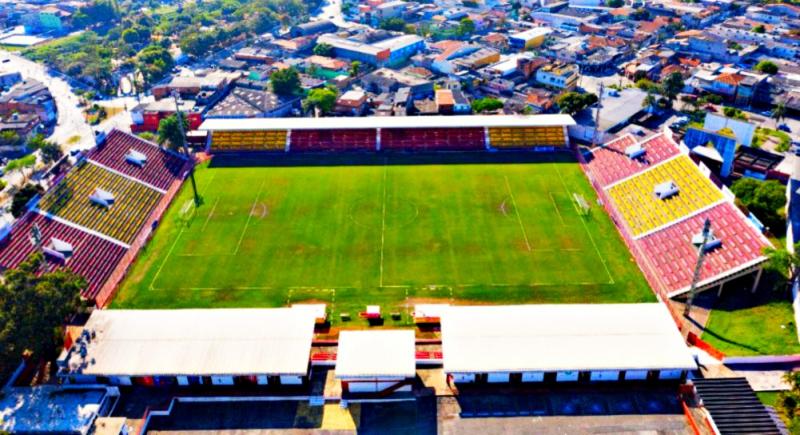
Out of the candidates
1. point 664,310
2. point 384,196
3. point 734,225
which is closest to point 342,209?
point 384,196

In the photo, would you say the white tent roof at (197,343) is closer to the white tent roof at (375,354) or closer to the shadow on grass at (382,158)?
the white tent roof at (375,354)

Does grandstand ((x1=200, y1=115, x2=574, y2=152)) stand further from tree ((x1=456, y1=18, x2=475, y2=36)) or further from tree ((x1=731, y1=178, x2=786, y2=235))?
tree ((x1=456, y1=18, x2=475, y2=36))

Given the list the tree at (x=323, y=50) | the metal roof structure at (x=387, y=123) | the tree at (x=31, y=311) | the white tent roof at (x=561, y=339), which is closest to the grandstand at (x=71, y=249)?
the tree at (x=31, y=311)

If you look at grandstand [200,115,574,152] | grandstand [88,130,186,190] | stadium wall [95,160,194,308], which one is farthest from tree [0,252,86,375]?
grandstand [200,115,574,152]

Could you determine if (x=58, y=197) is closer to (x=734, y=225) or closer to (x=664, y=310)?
(x=664, y=310)

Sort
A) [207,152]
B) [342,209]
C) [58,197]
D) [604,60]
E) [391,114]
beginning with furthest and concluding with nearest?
[604,60] → [391,114] → [207,152] → [342,209] → [58,197]

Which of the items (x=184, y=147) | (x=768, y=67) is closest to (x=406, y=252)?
(x=184, y=147)
